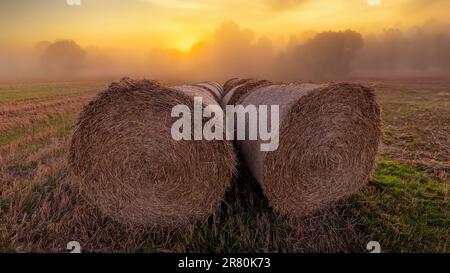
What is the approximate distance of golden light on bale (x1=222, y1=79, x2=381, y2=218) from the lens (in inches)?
217

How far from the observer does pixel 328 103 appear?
224 inches

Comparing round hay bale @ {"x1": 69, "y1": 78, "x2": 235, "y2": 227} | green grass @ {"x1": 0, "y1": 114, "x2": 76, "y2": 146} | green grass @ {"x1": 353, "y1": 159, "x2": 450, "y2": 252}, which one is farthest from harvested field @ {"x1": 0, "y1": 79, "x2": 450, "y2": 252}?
green grass @ {"x1": 0, "y1": 114, "x2": 76, "y2": 146}

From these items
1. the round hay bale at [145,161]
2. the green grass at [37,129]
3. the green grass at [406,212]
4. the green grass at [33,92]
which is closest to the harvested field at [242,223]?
the green grass at [406,212]

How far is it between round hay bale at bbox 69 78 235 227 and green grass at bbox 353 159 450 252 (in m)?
2.22

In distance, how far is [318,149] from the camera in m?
5.76

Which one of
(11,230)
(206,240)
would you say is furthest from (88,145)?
(206,240)

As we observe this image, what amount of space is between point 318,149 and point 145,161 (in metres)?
2.31

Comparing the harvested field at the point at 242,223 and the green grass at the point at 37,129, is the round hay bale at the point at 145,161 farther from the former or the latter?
the green grass at the point at 37,129

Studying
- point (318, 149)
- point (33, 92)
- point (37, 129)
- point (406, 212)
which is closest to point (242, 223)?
point (318, 149)

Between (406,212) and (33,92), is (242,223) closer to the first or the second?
(406,212)

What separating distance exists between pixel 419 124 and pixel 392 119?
1.69 metres

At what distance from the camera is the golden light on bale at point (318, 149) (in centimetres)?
551

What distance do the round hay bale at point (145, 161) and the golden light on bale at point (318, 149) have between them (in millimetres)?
690

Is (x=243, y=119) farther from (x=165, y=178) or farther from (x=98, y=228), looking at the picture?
(x=98, y=228)
